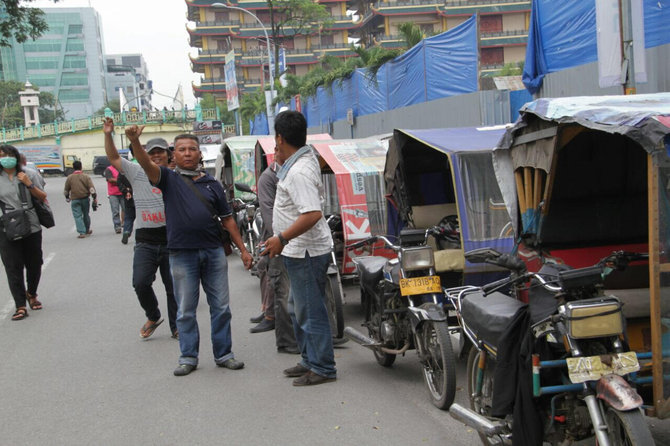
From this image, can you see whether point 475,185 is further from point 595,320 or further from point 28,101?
point 28,101

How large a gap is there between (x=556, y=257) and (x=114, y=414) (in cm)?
339

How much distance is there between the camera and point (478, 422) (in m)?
3.71

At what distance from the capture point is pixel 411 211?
25.3 feet

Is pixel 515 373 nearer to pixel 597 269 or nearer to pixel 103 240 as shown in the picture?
pixel 597 269

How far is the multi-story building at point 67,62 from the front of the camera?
435 ft

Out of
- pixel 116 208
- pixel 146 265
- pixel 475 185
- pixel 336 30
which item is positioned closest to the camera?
pixel 475 185

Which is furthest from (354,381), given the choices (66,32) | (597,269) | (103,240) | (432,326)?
(66,32)

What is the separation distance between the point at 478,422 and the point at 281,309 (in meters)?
3.13

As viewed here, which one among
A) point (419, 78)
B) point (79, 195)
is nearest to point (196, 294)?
point (419, 78)

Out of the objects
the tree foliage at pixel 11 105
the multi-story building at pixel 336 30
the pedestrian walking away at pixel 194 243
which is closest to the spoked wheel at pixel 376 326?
the pedestrian walking away at pixel 194 243

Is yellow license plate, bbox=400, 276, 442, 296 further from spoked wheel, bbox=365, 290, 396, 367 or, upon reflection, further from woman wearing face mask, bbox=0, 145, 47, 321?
woman wearing face mask, bbox=0, 145, 47, 321

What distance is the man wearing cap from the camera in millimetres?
6695

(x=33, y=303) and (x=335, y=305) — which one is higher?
(x=335, y=305)

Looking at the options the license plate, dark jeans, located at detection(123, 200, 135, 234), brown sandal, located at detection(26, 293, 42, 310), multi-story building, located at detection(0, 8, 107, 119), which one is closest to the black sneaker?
the license plate
